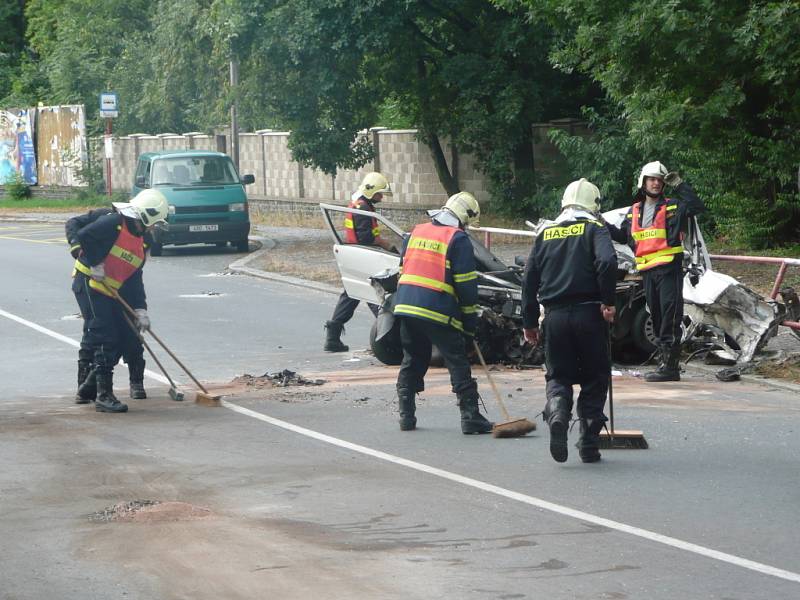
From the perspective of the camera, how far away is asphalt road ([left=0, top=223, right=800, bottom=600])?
19.9ft

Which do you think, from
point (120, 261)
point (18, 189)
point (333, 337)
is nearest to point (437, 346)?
point (120, 261)

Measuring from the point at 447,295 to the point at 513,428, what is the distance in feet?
3.28

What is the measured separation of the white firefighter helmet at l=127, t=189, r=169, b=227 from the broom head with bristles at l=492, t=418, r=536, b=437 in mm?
3267

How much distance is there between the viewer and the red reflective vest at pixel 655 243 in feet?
38.2

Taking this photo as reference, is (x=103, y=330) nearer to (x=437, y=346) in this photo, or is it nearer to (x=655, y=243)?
(x=437, y=346)

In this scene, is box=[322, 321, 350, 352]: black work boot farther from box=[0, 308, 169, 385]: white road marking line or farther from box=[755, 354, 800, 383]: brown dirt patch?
box=[755, 354, 800, 383]: brown dirt patch

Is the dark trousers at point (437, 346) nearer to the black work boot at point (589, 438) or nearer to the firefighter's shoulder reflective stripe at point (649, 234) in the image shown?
the black work boot at point (589, 438)

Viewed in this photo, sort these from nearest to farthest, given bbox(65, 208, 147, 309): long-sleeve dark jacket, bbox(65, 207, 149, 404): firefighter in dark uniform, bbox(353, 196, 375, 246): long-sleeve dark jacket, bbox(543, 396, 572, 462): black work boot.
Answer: bbox(543, 396, 572, 462): black work boot → bbox(65, 208, 147, 309): long-sleeve dark jacket → bbox(65, 207, 149, 404): firefighter in dark uniform → bbox(353, 196, 375, 246): long-sleeve dark jacket

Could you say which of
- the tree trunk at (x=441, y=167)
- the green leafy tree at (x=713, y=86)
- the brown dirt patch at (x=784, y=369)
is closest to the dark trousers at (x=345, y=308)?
the brown dirt patch at (x=784, y=369)

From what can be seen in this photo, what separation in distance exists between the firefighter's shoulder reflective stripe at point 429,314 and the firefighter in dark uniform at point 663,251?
282cm

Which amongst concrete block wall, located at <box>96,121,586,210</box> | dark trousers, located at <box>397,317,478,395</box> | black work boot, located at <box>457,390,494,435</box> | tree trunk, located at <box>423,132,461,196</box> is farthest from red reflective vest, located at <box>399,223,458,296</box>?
tree trunk, located at <box>423,132,461,196</box>

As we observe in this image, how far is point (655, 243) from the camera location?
11695 mm

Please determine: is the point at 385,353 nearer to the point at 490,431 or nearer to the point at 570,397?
the point at 490,431

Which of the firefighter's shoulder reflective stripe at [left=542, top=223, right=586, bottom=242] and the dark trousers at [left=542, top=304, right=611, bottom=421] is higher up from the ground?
the firefighter's shoulder reflective stripe at [left=542, top=223, right=586, bottom=242]
